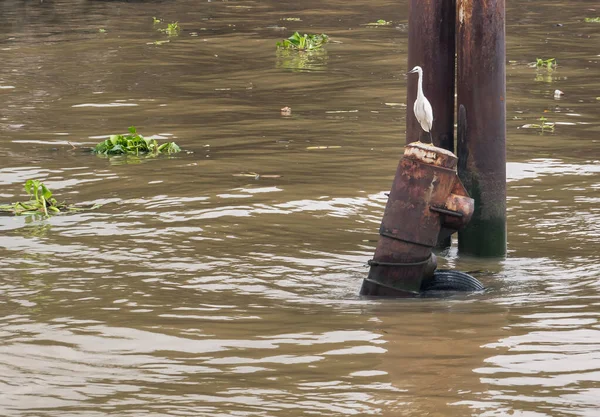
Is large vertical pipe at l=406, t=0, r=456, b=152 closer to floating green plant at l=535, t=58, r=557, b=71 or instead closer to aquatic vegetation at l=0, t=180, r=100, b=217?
aquatic vegetation at l=0, t=180, r=100, b=217

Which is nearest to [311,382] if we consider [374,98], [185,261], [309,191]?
[185,261]

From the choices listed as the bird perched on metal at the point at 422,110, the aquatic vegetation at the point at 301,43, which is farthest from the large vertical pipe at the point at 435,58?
the aquatic vegetation at the point at 301,43

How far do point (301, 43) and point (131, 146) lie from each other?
7.23 m

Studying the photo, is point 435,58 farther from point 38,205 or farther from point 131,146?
point 131,146

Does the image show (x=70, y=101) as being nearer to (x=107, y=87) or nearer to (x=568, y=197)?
(x=107, y=87)

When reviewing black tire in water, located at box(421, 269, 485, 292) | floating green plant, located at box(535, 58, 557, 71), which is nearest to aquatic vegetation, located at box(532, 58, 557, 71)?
floating green plant, located at box(535, 58, 557, 71)

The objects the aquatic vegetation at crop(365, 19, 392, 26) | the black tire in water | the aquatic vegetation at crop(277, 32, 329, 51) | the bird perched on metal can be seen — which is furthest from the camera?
the aquatic vegetation at crop(365, 19, 392, 26)

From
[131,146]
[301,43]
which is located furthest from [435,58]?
[301,43]

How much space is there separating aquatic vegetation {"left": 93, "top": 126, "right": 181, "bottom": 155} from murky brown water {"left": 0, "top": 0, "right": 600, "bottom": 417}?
0.20 metres

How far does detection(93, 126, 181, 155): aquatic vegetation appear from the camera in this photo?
9.77m

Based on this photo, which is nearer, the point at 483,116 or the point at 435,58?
the point at 483,116

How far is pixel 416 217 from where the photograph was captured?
590 cm

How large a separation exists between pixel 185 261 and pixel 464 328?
7.35 feet

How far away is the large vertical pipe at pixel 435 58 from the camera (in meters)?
6.90
